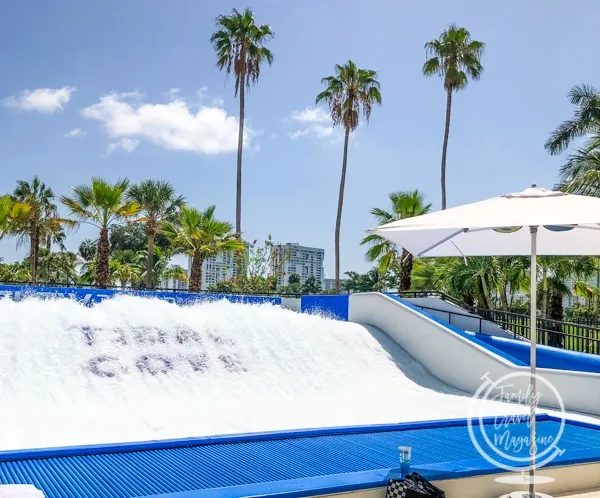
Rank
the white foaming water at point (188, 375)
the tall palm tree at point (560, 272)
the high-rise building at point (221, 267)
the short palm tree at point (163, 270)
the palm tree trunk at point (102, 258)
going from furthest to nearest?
the short palm tree at point (163, 270)
the high-rise building at point (221, 267)
the palm tree trunk at point (102, 258)
the tall palm tree at point (560, 272)
the white foaming water at point (188, 375)

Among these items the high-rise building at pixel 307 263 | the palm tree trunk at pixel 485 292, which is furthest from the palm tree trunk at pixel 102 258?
the high-rise building at pixel 307 263

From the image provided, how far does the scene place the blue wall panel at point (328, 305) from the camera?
17531 millimetres

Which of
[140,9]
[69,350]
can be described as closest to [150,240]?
[140,9]

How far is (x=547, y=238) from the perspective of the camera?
6.86 m

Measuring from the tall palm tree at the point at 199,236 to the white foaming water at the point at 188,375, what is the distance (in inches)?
363

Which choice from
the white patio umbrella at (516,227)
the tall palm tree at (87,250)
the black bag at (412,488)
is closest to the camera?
the black bag at (412,488)

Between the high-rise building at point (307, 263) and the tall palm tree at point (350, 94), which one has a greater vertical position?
the tall palm tree at point (350, 94)

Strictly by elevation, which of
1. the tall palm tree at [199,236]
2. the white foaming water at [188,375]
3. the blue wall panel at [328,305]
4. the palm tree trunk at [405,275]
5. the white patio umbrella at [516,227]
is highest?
the tall palm tree at [199,236]

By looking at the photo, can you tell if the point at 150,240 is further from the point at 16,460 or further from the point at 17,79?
the point at 16,460

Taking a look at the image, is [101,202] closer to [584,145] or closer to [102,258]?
[102,258]

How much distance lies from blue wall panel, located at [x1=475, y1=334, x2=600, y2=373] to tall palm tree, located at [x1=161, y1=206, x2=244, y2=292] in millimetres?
13020

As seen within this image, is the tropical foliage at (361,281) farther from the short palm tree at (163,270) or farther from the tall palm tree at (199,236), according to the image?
the tall palm tree at (199,236)

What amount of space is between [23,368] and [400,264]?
58.5 feet

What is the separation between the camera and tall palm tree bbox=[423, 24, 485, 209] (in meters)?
31.0
